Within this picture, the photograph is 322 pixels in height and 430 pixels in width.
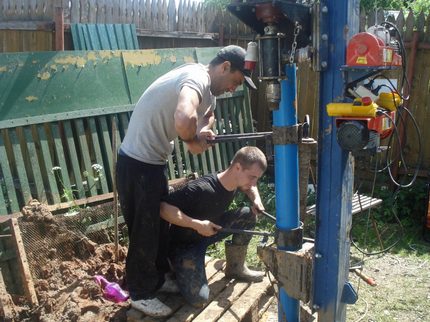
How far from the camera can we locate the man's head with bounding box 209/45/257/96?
288cm

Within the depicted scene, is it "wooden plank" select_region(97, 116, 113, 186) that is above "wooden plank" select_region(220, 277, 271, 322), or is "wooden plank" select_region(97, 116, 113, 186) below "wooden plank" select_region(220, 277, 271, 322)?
above

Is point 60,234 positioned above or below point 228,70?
below

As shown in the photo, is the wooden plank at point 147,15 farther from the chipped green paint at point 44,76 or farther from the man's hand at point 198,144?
the man's hand at point 198,144

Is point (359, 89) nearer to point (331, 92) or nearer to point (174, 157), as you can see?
point (331, 92)

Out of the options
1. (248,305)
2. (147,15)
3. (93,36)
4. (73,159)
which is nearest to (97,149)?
(73,159)

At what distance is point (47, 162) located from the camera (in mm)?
4164

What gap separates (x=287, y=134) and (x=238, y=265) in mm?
1679

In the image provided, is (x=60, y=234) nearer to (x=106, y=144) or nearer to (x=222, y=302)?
(x=106, y=144)

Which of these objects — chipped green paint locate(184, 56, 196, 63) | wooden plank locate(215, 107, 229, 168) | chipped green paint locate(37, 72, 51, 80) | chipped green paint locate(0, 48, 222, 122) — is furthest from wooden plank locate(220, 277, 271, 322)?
chipped green paint locate(184, 56, 196, 63)

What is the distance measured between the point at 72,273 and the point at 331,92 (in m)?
2.58

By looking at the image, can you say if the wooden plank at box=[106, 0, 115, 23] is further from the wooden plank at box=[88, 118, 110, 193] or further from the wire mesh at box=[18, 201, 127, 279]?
the wire mesh at box=[18, 201, 127, 279]

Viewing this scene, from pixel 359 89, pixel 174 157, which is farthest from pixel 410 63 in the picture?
pixel 359 89

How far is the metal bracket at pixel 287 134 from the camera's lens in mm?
2285

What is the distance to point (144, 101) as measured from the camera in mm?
2961
